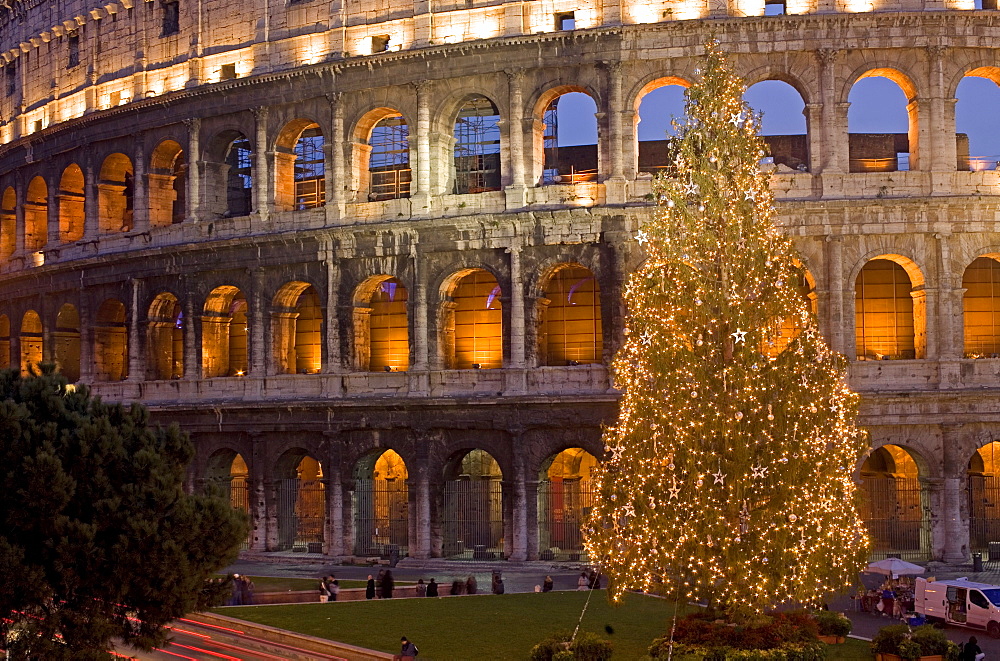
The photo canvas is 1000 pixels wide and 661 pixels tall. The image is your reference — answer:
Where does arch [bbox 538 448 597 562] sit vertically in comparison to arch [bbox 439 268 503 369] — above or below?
below

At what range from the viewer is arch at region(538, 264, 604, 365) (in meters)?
30.2

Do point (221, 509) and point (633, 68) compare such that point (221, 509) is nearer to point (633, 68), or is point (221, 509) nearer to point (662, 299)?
point (662, 299)

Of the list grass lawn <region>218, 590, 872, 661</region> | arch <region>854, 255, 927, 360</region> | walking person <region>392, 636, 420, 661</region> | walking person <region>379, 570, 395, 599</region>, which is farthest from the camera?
arch <region>854, 255, 927, 360</region>

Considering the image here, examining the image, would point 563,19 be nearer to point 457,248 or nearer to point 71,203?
point 457,248

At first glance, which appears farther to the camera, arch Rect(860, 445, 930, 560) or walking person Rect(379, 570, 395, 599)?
arch Rect(860, 445, 930, 560)

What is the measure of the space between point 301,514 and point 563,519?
7631 mm

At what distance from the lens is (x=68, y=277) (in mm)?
34938

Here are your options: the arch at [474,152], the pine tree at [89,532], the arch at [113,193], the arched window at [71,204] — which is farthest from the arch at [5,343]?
the pine tree at [89,532]

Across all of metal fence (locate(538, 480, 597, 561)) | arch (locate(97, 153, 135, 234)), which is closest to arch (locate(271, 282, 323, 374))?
arch (locate(97, 153, 135, 234))

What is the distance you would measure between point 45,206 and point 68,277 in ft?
14.3

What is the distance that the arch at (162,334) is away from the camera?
33.4m

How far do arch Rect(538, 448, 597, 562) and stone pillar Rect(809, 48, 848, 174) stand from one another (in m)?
9.22

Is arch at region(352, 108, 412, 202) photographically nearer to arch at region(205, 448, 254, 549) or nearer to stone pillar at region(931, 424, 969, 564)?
arch at region(205, 448, 254, 549)

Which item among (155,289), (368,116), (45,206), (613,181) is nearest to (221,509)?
(613,181)
